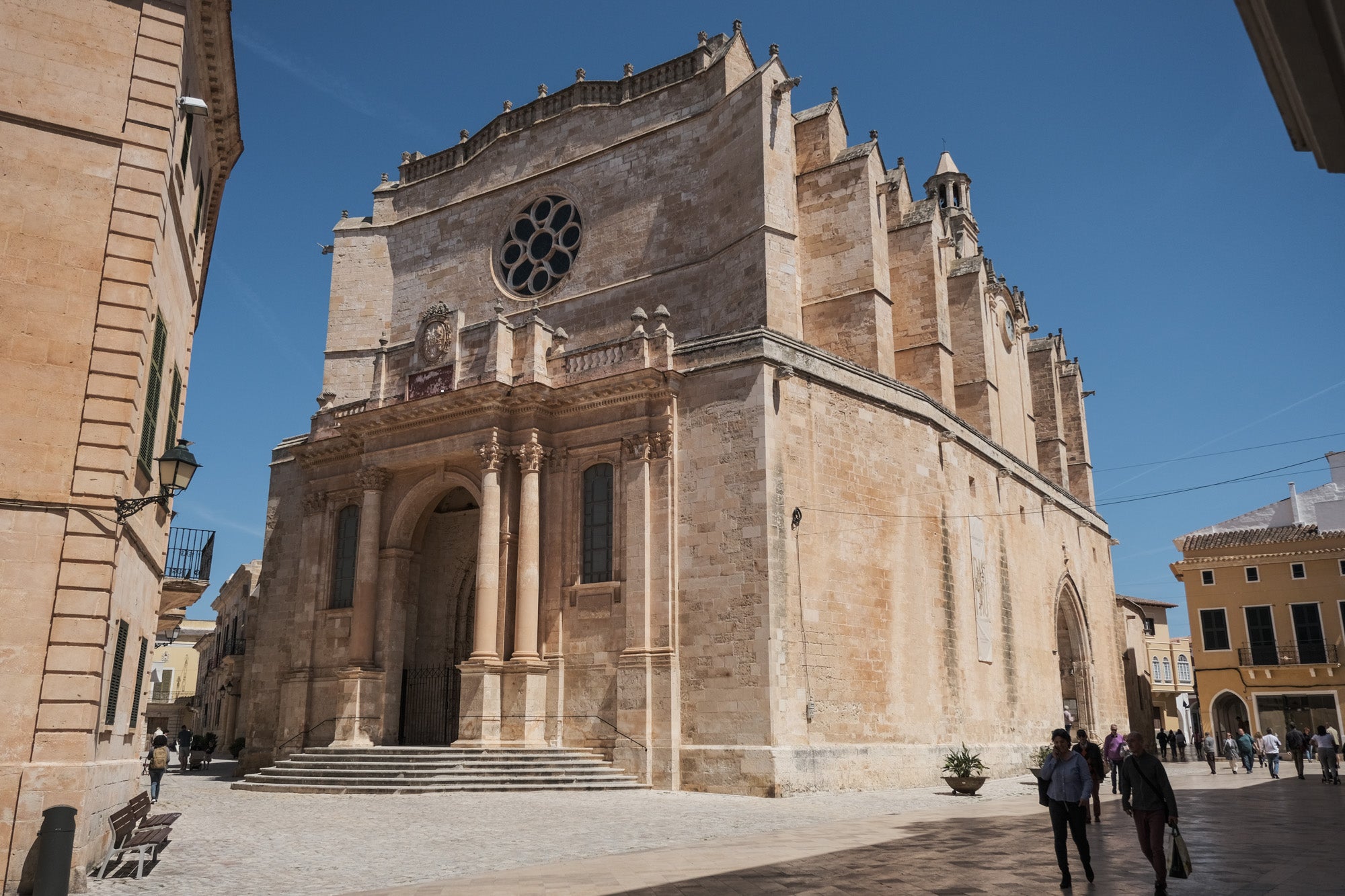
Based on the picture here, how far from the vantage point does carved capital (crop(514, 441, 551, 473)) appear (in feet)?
65.5

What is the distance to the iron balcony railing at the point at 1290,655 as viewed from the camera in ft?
112

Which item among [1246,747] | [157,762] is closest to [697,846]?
[157,762]

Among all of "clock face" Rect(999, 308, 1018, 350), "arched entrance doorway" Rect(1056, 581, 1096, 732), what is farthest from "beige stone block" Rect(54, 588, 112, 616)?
"clock face" Rect(999, 308, 1018, 350)

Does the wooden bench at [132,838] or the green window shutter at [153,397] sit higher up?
the green window shutter at [153,397]

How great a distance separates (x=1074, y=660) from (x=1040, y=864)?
23185 millimetres

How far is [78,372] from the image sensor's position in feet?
30.2

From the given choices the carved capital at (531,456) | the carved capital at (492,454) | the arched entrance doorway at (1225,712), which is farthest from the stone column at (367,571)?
the arched entrance doorway at (1225,712)

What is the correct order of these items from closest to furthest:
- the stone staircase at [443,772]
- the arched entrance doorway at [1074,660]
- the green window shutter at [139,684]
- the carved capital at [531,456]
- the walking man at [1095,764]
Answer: the green window shutter at [139,684] < the walking man at [1095,764] < the stone staircase at [443,772] < the carved capital at [531,456] < the arched entrance doorway at [1074,660]

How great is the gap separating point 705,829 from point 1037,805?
6.20 metres

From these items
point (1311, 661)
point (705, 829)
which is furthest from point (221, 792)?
point (1311, 661)

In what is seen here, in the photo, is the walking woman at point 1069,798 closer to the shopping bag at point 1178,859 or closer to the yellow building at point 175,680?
the shopping bag at point 1178,859

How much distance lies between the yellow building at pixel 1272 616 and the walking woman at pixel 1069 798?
3008cm

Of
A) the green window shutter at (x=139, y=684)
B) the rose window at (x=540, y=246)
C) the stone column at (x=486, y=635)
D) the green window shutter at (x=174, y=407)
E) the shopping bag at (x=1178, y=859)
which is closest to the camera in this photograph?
the shopping bag at (x=1178, y=859)

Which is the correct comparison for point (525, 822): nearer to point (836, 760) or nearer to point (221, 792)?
point (836, 760)
